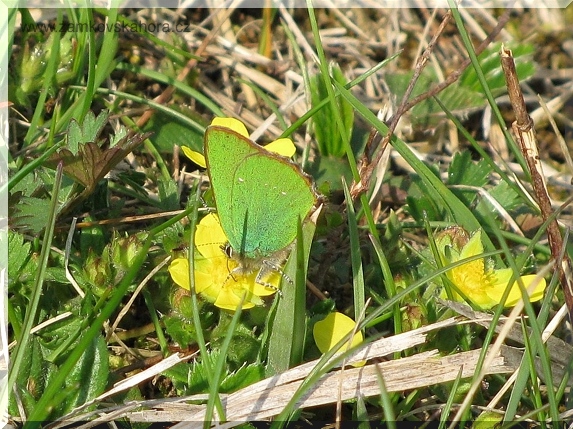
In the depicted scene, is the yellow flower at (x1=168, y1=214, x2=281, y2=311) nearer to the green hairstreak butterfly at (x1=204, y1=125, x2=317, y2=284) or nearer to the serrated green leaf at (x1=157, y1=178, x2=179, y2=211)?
the green hairstreak butterfly at (x1=204, y1=125, x2=317, y2=284)

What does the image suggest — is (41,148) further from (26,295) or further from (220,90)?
(220,90)

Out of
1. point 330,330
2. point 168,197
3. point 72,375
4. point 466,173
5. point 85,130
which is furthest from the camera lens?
point 466,173

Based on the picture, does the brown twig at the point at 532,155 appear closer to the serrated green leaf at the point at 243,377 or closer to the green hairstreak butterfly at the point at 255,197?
the green hairstreak butterfly at the point at 255,197

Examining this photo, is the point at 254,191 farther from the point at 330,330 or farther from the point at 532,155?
the point at 532,155

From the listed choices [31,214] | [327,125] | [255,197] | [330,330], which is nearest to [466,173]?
[327,125]

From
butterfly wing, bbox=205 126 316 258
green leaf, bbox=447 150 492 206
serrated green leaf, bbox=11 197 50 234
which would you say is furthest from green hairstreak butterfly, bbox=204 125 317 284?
green leaf, bbox=447 150 492 206

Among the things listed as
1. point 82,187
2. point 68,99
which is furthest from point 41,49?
point 82,187
